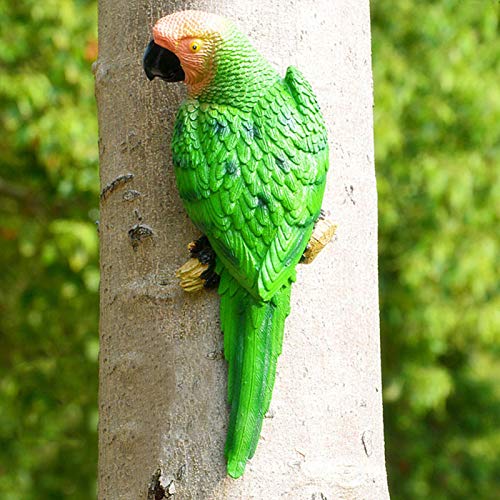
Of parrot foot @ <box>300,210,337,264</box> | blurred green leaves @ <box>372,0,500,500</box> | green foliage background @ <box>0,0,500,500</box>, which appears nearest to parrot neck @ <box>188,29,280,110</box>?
parrot foot @ <box>300,210,337,264</box>

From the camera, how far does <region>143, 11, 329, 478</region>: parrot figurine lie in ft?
3.40

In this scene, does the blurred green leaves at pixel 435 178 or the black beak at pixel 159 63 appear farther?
the blurred green leaves at pixel 435 178

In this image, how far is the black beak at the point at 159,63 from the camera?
1099 millimetres

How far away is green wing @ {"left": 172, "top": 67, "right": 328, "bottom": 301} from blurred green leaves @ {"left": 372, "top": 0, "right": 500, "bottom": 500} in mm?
2725

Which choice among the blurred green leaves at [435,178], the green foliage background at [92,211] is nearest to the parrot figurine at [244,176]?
the green foliage background at [92,211]

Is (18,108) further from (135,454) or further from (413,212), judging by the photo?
(135,454)

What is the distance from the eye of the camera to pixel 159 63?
43.5 inches

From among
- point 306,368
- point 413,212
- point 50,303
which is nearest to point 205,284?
point 306,368

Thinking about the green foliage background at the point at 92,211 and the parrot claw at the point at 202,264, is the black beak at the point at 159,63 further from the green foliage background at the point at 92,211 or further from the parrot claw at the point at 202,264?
the green foliage background at the point at 92,211

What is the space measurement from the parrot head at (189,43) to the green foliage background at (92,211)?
229cm

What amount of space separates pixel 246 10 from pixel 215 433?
0.54 meters

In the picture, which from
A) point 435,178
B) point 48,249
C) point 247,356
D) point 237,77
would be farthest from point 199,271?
point 435,178

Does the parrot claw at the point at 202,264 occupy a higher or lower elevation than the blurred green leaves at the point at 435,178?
higher

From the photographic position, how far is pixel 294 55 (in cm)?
114
